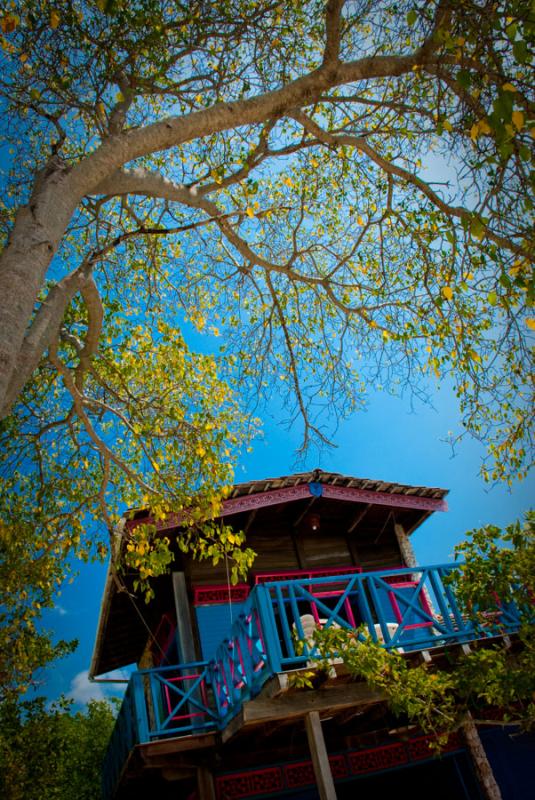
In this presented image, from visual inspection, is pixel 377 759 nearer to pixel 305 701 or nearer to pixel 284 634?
pixel 305 701

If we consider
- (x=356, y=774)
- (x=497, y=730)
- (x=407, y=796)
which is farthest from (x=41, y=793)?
(x=497, y=730)

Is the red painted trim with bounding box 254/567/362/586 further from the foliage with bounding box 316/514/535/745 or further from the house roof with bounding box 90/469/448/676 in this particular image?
the foliage with bounding box 316/514/535/745

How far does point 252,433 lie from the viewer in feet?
34.5

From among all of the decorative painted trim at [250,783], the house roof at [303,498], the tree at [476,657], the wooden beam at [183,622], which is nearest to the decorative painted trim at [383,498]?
the house roof at [303,498]

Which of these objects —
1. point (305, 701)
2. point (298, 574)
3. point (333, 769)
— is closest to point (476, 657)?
point (305, 701)

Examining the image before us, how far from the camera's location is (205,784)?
9086 millimetres

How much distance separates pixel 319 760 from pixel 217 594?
14.7 ft

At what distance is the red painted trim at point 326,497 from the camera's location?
1059cm

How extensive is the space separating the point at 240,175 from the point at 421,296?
2.79m

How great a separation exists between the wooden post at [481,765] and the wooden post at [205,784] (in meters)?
3.78

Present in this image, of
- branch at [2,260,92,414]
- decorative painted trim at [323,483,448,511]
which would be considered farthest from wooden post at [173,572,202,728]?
branch at [2,260,92,414]

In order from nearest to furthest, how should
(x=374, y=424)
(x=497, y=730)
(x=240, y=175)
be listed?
(x=240, y=175) < (x=497, y=730) < (x=374, y=424)

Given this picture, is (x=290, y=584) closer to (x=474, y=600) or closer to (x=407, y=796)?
(x=474, y=600)

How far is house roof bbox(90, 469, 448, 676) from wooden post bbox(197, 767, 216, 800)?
296 centimetres
